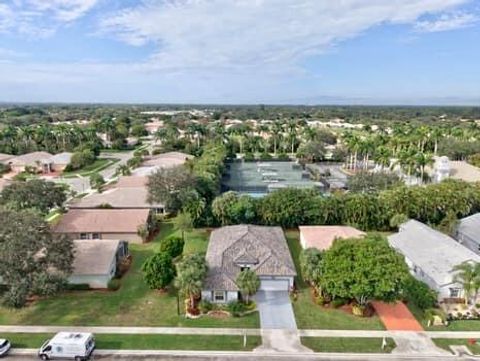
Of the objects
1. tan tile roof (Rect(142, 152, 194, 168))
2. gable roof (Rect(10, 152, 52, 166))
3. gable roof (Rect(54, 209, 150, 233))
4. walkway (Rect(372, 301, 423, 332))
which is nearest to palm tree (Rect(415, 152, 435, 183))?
walkway (Rect(372, 301, 423, 332))

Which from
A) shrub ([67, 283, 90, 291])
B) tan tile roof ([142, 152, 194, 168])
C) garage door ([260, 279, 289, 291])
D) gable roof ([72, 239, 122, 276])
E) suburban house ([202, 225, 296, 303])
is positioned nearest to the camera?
suburban house ([202, 225, 296, 303])

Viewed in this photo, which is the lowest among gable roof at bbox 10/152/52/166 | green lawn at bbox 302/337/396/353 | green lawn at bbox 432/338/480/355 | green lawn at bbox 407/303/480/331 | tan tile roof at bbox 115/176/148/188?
green lawn at bbox 407/303/480/331

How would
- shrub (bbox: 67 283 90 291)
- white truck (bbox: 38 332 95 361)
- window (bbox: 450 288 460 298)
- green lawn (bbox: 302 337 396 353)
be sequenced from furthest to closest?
shrub (bbox: 67 283 90 291), window (bbox: 450 288 460 298), green lawn (bbox: 302 337 396 353), white truck (bbox: 38 332 95 361)

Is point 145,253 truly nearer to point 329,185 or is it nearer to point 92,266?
point 92,266

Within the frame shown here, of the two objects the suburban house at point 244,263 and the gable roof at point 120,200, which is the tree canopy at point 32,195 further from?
the suburban house at point 244,263

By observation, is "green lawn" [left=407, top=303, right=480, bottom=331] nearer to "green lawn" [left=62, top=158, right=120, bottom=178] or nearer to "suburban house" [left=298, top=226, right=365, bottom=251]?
"suburban house" [left=298, top=226, right=365, bottom=251]

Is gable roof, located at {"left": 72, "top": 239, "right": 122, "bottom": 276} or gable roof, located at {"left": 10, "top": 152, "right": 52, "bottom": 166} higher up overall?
gable roof, located at {"left": 10, "top": 152, "right": 52, "bottom": 166}

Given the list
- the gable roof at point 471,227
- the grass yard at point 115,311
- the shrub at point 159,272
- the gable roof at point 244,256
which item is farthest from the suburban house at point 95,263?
the gable roof at point 471,227
